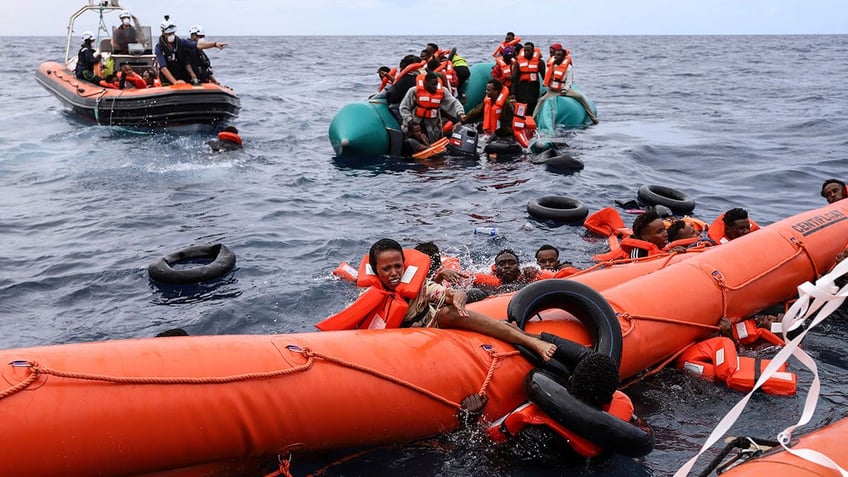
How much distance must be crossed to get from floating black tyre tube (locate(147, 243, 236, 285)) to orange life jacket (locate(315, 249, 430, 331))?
105 inches

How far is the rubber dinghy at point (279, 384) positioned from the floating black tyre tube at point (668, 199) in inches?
165

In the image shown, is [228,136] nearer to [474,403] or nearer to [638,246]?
[638,246]

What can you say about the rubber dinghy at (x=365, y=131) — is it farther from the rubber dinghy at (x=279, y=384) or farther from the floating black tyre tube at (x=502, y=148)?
the rubber dinghy at (x=279, y=384)

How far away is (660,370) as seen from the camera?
475cm

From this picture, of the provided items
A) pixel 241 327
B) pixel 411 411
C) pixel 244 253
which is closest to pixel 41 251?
pixel 244 253

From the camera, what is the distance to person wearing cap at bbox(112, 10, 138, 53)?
1496cm

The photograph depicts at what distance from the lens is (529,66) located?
Result: 14.0 m

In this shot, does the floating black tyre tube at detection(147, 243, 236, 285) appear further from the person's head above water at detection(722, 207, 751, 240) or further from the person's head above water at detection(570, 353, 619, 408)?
the person's head above water at detection(722, 207, 751, 240)

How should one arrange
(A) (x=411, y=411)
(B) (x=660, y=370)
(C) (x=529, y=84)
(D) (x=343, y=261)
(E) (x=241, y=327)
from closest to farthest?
(A) (x=411, y=411) → (B) (x=660, y=370) → (E) (x=241, y=327) → (D) (x=343, y=261) → (C) (x=529, y=84)

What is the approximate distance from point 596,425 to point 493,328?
878 mm

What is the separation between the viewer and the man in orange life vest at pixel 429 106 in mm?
11469

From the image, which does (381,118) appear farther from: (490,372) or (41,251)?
(490,372)

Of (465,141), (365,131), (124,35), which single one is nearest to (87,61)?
(124,35)

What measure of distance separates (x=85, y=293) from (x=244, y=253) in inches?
64.2
